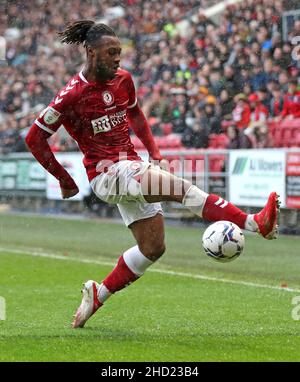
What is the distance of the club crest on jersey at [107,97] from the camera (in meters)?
7.00

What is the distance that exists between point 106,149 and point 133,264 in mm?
857

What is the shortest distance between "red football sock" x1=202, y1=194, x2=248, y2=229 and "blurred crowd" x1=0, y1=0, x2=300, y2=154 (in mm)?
9394

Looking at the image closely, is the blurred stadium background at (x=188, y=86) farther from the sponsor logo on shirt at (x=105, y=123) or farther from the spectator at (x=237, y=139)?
the sponsor logo on shirt at (x=105, y=123)

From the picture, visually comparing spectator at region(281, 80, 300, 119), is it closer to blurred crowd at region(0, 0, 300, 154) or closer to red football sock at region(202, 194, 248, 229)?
blurred crowd at region(0, 0, 300, 154)

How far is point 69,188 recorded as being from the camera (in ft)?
22.9

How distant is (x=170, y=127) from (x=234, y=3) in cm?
280

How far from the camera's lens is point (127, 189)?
676 centimetres

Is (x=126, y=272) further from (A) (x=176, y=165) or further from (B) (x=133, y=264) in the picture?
(A) (x=176, y=165)

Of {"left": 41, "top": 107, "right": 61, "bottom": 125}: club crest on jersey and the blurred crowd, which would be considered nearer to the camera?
{"left": 41, "top": 107, "right": 61, "bottom": 125}: club crest on jersey

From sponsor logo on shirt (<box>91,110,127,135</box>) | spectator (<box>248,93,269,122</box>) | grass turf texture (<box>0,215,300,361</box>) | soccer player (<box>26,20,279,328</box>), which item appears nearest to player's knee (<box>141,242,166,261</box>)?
soccer player (<box>26,20,279,328</box>)

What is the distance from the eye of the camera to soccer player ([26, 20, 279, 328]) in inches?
268

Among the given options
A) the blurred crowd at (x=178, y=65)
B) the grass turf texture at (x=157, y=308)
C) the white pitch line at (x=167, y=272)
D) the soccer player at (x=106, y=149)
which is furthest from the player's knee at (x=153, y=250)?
the blurred crowd at (x=178, y=65)

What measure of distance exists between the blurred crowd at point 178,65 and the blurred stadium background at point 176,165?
3 centimetres
